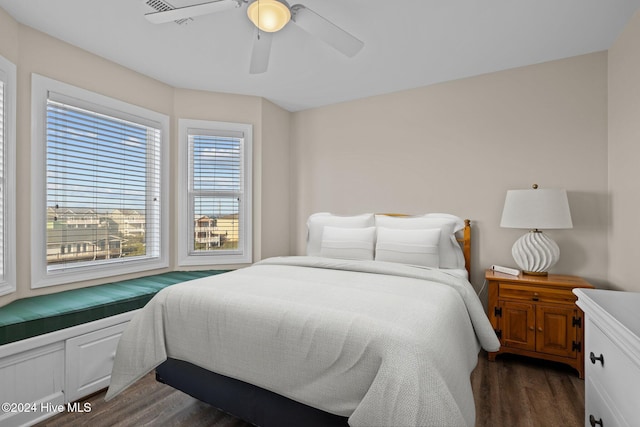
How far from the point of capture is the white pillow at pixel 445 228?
2791 mm

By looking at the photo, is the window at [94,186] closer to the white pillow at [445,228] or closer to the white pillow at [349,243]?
the white pillow at [349,243]

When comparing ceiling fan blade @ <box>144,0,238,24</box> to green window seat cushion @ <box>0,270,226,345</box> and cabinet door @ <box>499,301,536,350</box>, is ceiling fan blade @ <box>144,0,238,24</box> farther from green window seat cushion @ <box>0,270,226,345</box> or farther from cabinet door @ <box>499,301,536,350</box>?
cabinet door @ <box>499,301,536,350</box>

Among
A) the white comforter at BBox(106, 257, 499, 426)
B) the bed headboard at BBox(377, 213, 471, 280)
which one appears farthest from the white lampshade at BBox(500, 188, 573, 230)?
the white comforter at BBox(106, 257, 499, 426)

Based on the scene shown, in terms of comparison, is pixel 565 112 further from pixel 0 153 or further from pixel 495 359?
pixel 0 153

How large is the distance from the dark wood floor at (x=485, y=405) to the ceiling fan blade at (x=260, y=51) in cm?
221

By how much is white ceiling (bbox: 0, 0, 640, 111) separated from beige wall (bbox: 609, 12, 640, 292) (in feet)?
0.66

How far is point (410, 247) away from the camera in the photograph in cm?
269

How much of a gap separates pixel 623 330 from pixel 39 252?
332 centimetres

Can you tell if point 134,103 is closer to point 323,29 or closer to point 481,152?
point 323,29

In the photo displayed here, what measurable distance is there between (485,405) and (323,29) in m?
2.48

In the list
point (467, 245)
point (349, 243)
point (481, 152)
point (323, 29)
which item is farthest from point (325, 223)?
point (323, 29)

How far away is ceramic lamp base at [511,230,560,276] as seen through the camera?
2508mm

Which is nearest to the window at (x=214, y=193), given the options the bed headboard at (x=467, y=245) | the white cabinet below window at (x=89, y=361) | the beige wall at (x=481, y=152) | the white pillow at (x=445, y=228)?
the beige wall at (x=481, y=152)

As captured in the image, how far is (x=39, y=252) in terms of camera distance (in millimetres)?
2322
